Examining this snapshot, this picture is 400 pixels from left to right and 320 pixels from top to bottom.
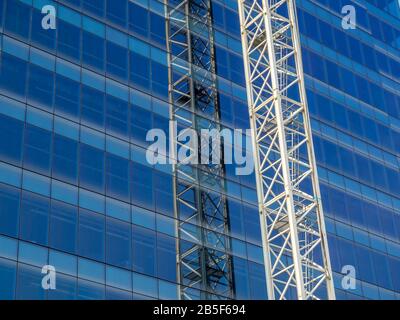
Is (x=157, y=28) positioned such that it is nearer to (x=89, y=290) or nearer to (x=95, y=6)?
(x=95, y=6)

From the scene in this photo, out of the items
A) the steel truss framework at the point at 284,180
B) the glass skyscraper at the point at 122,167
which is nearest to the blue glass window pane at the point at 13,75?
Answer: the glass skyscraper at the point at 122,167

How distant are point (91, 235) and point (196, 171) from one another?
8329 millimetres

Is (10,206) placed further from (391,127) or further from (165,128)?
(391,127)

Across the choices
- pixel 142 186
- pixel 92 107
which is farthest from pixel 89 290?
pixel 92 107

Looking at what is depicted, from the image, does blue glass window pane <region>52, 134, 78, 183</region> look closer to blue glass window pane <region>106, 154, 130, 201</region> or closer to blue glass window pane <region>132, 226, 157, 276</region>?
blue glass window pane <region>106, 154, 130, 201</region>

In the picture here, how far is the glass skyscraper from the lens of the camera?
4078 cm

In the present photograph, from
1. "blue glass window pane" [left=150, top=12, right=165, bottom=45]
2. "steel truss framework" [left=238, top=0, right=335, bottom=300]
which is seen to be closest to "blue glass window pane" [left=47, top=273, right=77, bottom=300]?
"steel truss framework" [left=238, top=0, right=335, bottom=300]

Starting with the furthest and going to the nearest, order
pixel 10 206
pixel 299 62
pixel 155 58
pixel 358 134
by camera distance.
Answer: pixel 358 134, pixel 155 58, pixel 299 62, pixel 10 206

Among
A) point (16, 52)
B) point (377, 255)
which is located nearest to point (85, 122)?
point (16, 52)

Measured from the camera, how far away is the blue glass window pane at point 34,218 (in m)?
39.8

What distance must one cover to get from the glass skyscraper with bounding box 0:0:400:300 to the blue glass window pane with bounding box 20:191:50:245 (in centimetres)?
5

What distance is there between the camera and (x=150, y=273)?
143 ft

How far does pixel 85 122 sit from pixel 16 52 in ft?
15.5

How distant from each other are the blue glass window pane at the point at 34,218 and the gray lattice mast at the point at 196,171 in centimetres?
767
